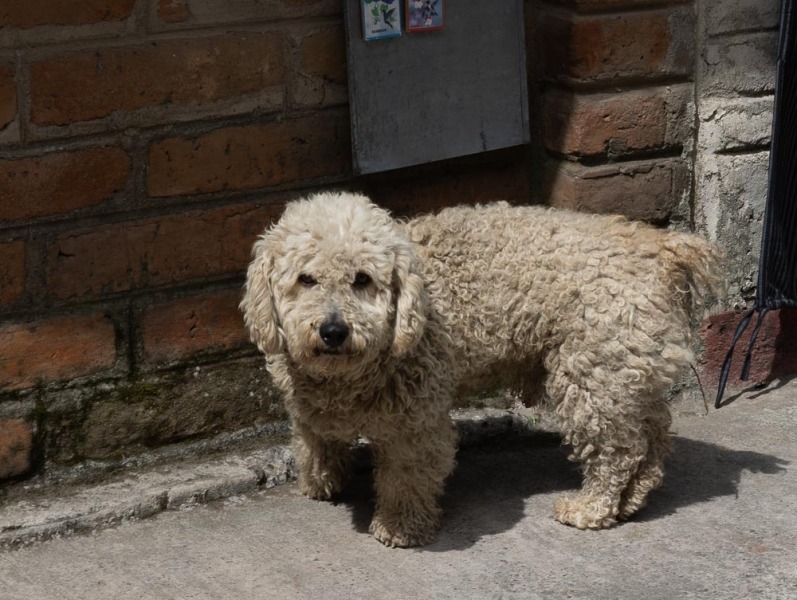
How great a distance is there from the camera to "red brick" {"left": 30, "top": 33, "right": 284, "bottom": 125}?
4145mm

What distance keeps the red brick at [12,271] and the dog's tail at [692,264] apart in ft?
7.36

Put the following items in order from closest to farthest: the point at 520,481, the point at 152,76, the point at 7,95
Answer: the point at 7,95 < the point at 152,76 < the point at 520,481

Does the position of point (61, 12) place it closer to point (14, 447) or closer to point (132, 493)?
point (14, 447)

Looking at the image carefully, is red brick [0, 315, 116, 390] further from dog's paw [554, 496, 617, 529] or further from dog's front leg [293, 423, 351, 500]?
dog's paw [554, 496, 617, 529]

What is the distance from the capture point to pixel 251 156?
4516 millimetres

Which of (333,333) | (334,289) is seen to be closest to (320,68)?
(334,289)

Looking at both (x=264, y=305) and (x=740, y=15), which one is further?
(x=740, y=15)

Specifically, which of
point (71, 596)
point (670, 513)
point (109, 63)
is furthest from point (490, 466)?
point (109, 63)

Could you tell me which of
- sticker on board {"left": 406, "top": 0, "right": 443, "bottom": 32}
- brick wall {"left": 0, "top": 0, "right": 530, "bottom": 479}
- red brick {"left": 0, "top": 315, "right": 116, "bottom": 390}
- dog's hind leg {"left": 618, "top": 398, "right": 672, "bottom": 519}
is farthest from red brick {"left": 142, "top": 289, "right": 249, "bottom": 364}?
dog's hind leg {"left": 618, "top": 398, "right": 672, "bottom": 519}

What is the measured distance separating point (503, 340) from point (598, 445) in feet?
1.65

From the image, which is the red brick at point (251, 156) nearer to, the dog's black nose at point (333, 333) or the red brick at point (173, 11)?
the red brick at point (173, 11)

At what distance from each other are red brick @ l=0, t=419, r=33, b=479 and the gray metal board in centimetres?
155

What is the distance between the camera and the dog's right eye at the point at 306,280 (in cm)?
379

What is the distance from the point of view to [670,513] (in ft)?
14.7
